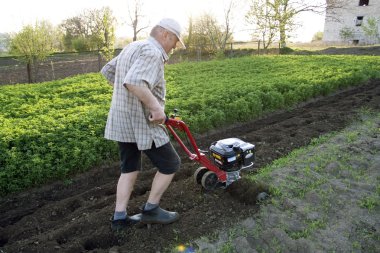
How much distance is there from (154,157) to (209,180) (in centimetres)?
116

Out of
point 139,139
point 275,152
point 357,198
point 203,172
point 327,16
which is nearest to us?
point 139,139

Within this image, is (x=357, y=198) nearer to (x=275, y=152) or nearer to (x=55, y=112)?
(x=275, y=152)

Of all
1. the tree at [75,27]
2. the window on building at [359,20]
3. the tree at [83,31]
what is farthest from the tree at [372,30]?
the tree at [75,27]

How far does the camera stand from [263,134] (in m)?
7.36

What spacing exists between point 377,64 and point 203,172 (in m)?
14.6

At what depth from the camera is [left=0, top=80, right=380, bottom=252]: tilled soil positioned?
371 cm

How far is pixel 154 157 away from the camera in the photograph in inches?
140

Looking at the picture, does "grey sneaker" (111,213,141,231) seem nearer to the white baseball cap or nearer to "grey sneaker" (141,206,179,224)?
"grey sneaker" (141,206,179,224)

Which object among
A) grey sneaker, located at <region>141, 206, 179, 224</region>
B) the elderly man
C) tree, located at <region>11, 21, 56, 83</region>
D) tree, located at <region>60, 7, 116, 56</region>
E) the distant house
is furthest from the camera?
the distant house

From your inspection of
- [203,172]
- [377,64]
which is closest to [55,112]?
[203,172]

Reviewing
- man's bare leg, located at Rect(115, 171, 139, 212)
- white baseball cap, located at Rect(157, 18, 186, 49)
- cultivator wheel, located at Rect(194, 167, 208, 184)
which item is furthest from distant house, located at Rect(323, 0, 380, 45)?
man's bare leg, located at Rect(115, 171, 139, 212)

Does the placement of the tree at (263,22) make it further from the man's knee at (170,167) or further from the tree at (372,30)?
the man's knee at (170,167)

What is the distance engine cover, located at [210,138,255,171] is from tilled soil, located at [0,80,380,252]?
12.6 inches

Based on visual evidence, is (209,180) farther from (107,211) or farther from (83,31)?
(83,31)
